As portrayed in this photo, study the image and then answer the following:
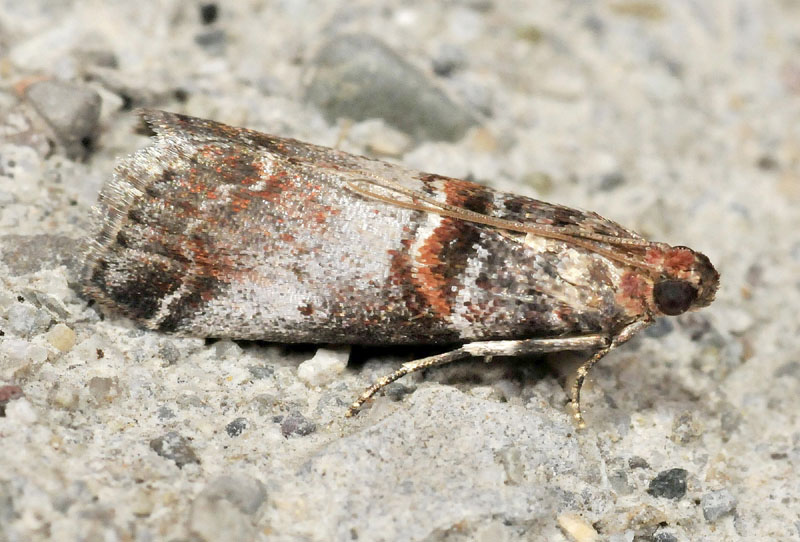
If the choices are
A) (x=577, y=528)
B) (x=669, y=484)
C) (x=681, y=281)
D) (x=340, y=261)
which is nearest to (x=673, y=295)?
(x=681, y=281)

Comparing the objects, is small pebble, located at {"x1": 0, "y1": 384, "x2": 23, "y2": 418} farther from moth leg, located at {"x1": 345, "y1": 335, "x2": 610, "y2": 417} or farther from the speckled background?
moth leg, located at {"x1": 345, "y1": 335, "x2": 610, "y2": 417}

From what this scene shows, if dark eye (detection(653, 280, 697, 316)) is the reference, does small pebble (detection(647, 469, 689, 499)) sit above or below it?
below

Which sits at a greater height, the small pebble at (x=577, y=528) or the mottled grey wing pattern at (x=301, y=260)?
the mottled grey wing pattern at (x=301, y=260)

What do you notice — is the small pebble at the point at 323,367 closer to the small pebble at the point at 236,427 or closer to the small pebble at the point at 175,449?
the small pebble at the point at 236,427

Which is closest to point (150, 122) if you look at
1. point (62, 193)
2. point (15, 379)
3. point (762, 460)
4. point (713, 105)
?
point (62, 193)

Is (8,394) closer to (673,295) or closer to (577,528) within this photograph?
(577,528)

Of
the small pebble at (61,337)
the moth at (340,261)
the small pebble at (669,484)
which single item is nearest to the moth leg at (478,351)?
the moth at (340,261)

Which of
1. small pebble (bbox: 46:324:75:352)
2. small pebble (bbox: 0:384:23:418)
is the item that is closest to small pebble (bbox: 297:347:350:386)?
small pebble (bbox: 46:324:75:352)

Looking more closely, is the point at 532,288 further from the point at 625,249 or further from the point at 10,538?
the point at 10,538
